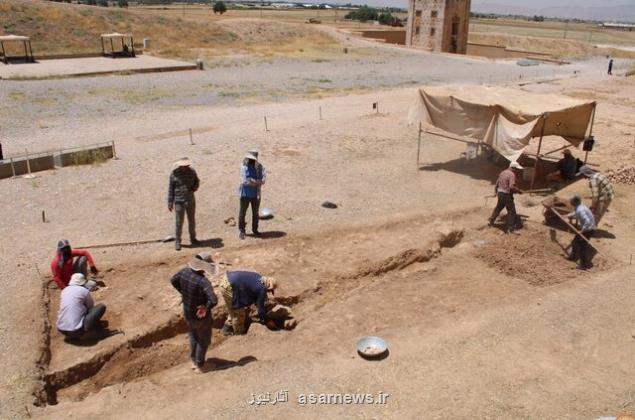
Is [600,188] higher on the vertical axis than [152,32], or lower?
lower

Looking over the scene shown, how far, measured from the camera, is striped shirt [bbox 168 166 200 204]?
8.92 meters

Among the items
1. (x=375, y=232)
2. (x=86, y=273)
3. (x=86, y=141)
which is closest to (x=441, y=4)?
(x=86, y=141)

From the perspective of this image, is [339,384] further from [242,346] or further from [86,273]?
[86,273]

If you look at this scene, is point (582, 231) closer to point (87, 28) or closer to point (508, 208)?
point (508, 208)

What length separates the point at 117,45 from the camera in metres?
41.5

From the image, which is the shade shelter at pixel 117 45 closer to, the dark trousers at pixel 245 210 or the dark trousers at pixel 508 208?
the dark trousers at pixel 245 210

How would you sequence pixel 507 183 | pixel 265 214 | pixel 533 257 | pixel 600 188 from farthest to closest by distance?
1. pixel 265 214
2. pixel 600 188
3. pixel 507 183
4. pixel 533 257

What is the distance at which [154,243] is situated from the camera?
31.4 ft

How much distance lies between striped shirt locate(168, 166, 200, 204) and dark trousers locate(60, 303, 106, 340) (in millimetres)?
2641

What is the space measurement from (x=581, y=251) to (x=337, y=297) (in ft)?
14.7

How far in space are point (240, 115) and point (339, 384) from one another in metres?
16.3

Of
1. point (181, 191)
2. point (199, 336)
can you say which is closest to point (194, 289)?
point (199, 336)

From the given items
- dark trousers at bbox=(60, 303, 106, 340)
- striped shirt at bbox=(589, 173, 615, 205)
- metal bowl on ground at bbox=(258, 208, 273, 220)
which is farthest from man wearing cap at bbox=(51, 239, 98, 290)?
striped shirt at bbox=(589, 173, 615, 205)

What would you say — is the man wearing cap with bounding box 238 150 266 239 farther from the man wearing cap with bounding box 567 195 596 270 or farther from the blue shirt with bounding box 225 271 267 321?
the man wearing cap with bounding box 567 195 596 270
